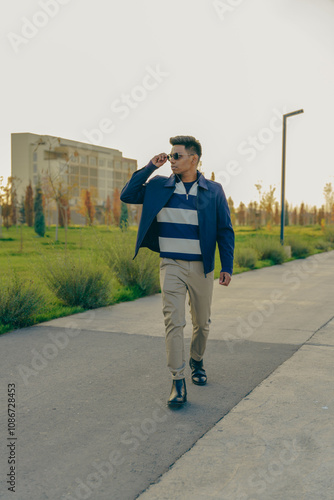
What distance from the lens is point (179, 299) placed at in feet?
14.4

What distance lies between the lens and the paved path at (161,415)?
3.05 meters

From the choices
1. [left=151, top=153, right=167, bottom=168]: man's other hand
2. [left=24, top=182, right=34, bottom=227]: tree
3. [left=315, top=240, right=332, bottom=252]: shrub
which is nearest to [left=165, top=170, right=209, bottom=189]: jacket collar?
[left=151, top=153, right=167, bottom=168]: man's other hand

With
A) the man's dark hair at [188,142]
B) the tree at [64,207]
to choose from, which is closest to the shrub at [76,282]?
the man's dark hair at [188,142]

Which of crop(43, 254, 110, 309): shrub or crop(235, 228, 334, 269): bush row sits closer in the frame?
crop(43, 254, 110, 309): shrub

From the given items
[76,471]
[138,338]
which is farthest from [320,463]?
[138,338]

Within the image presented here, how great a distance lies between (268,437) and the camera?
3.65 meters

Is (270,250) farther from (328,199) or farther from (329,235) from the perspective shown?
(328,199)

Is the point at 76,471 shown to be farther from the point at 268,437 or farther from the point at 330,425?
the point at 330,425

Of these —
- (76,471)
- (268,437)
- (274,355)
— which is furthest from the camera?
(274,355)

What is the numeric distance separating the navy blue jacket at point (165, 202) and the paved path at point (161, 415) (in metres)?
1.19

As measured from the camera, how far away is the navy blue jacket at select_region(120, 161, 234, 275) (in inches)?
175

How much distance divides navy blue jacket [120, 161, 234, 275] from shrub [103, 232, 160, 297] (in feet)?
19.4

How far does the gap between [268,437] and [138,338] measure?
10.7ft

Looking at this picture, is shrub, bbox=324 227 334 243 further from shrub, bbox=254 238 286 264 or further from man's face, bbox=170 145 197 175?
man's face, bbox=170 145 197 175
